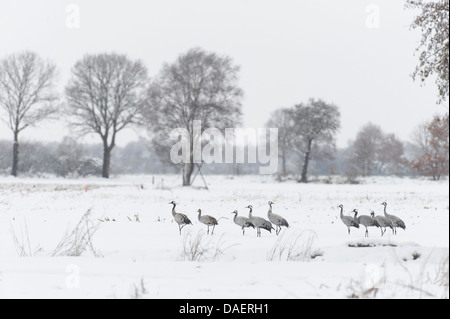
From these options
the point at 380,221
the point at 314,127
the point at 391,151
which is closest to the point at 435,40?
the point at 380,221

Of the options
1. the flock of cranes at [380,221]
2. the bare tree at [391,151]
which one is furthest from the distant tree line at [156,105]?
the bare tree at [391,151]

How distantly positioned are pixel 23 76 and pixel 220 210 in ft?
53.0

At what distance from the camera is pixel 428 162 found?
3906cm

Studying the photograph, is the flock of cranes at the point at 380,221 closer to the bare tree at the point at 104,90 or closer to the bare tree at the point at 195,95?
the bare tree at the point at 195,95

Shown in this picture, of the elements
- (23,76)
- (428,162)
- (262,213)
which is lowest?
(262,213)

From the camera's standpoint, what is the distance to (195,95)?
89.7 feet

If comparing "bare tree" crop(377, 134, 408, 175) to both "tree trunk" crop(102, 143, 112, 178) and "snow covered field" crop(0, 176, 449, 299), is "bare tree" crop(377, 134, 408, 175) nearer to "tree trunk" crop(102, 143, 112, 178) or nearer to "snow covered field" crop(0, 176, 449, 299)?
"tree trunk" crop(102, 143, 112, 178)

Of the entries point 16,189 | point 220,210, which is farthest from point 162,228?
point 16,189

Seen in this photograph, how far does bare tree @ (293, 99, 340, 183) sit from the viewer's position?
38.1 meters

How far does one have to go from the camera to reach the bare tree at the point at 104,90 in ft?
111

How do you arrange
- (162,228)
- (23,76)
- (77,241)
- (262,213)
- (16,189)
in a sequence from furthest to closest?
(23,76) → (16,189) → (262,213) → (162,228) → (77,241)

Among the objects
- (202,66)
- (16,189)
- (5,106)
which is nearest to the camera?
(16,189)

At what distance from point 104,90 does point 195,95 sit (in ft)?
41.4
